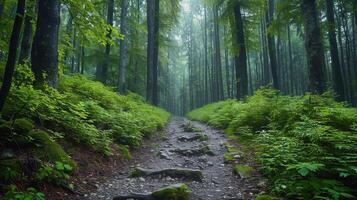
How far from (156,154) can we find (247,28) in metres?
12.4

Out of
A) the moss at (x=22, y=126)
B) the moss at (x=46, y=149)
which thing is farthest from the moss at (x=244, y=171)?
the moss at (x=22, y=126)

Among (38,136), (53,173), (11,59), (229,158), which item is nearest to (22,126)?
(38,136)

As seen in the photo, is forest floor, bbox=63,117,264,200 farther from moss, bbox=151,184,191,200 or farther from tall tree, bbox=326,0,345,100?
tall tree, bbox=326,0,345,100

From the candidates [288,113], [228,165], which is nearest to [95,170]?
[228,165]

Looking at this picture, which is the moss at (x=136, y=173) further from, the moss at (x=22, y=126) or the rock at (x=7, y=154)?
the rock at (x=7, y=154)

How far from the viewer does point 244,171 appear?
5.67 m

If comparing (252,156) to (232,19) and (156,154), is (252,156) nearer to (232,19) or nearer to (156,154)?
(156,154)

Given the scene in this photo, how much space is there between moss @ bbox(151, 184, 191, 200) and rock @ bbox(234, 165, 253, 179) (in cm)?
147

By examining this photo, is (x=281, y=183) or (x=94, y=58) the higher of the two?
(x=94, y=58)

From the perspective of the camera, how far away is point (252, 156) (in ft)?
22.3

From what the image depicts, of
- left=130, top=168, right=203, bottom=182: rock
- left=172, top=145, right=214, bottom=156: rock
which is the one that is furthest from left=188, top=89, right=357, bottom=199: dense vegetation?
left=130, top=168, right=203, bottom=182: rock

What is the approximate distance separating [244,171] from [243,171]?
0.02 m

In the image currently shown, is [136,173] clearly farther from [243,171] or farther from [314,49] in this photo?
[314,49]

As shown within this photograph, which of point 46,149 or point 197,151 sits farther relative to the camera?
point 197,151
